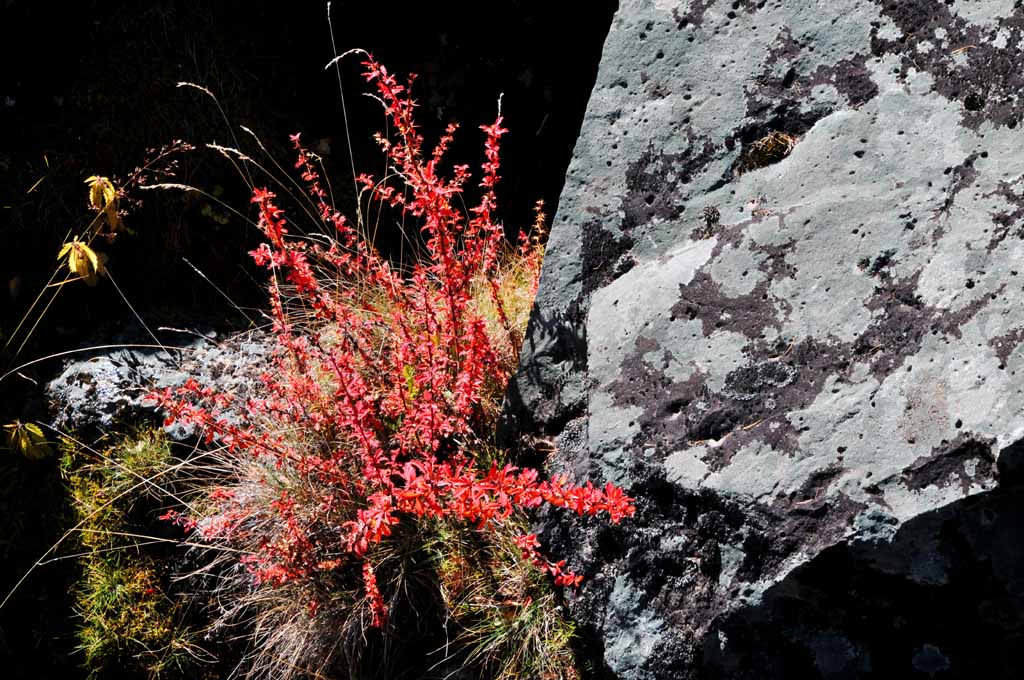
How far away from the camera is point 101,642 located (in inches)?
152

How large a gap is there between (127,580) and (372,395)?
1.64m

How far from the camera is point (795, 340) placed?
251 cm

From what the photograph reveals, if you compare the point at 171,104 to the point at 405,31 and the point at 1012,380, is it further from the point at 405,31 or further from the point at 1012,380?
the point at 1012,380

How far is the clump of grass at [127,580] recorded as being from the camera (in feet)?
12.6

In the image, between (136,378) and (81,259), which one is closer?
(81,259)

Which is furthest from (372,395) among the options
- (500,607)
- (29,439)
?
(29,439)

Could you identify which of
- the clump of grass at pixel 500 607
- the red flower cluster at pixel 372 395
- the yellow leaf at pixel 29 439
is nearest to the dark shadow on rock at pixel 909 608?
the red flower cluster at pixel 372 395

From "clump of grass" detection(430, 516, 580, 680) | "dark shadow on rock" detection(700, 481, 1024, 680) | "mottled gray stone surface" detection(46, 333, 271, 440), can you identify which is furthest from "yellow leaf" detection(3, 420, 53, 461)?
"dark shadow on rock" detection(700, 481, 1024, 680)

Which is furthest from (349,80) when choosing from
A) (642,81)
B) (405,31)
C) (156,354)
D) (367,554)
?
(367,554)

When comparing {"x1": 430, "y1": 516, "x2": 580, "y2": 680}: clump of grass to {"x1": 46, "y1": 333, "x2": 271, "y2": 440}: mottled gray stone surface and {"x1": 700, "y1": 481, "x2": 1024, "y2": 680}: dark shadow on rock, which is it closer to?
{"x1": 700, "y1": 481, "x2": 1024, "y2": 680}: dark shadow on rock

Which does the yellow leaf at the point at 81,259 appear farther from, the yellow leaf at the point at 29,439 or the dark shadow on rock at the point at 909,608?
the dark shadow on rock at the point at 909,608

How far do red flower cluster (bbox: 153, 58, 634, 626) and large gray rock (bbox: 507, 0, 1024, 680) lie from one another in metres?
0.35

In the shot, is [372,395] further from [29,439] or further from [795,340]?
[29,439]

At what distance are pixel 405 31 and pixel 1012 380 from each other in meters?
3.55
